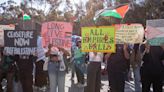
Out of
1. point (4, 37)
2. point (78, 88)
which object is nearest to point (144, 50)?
point (4, 37)

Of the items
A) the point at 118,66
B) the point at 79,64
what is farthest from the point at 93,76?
the point at 79,64

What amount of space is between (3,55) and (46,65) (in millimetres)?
1008

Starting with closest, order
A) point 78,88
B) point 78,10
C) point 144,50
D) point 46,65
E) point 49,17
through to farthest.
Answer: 1. point 144,50
2. point 46,65
3. point 78,88
4. point 49,17
5. point 78,10

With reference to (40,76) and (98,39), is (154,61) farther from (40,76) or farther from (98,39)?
(40,76)

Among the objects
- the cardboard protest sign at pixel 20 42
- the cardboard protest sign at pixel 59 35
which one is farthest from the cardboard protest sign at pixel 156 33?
the cardboard protest sign at pixel 20 42

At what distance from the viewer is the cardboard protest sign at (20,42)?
853 centimetres

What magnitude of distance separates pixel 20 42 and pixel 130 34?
2318 millimetres

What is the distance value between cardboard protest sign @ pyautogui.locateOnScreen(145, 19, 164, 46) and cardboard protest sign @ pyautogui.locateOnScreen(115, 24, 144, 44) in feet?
0.51

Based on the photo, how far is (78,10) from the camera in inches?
2345

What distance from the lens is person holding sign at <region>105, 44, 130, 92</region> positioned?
7914mm

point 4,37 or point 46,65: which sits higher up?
point 4,37

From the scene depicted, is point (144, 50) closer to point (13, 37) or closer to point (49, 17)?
point (13, 37)

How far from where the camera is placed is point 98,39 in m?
8.37

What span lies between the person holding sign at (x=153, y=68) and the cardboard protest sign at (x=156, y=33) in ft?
0.35
